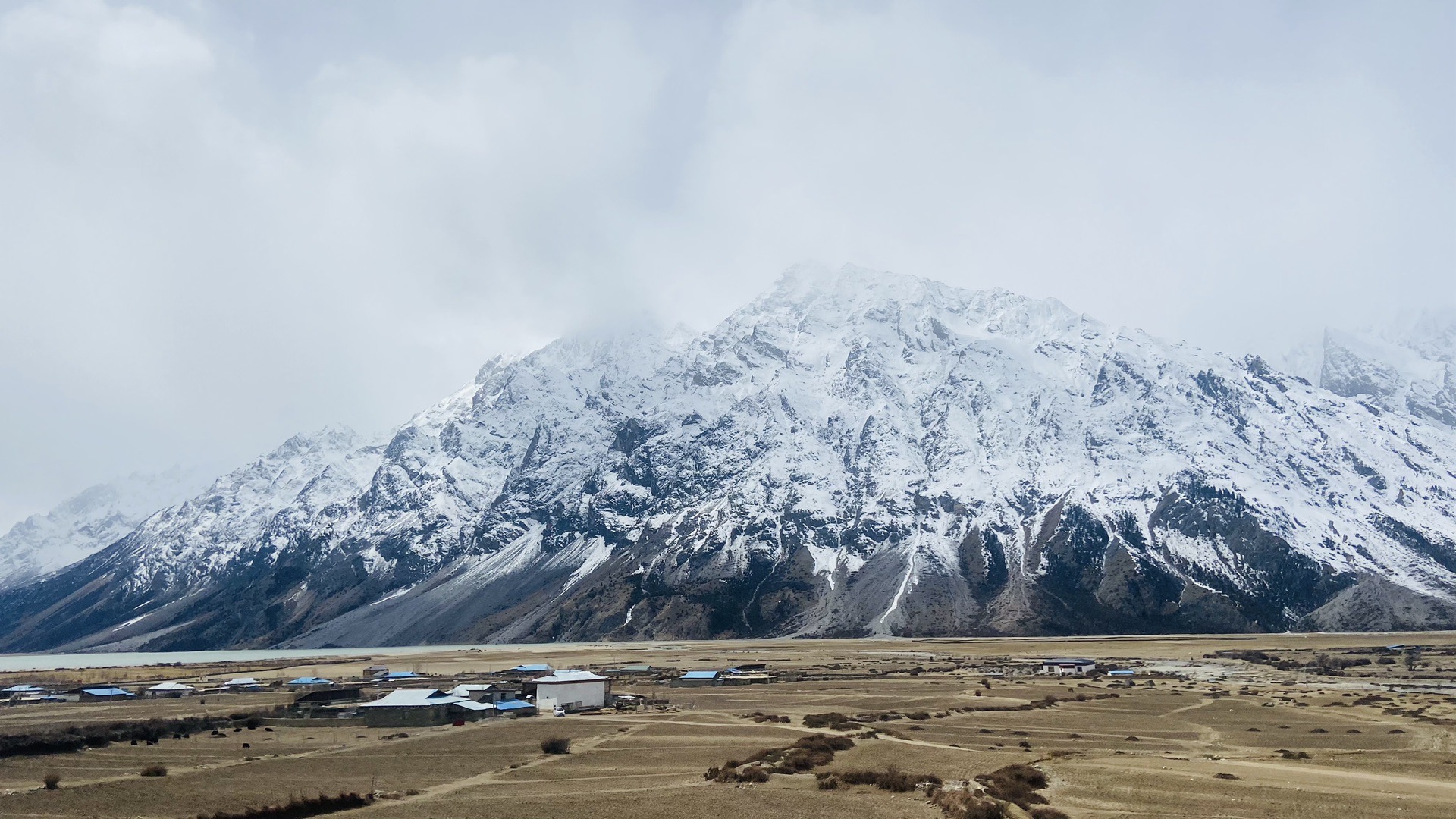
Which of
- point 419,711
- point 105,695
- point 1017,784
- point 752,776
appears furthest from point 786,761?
point 105,695

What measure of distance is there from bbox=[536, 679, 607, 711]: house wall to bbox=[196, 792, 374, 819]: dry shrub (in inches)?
1616

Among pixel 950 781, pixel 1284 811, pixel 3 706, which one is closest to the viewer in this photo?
pixel 1284 811

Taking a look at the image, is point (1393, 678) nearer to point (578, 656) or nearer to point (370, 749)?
point (370, 749)

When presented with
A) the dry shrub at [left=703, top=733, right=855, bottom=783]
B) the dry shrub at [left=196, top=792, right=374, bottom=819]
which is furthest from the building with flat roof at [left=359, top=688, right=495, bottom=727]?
the dry shrub at [left=196, top=792, right=374, bottom=819]

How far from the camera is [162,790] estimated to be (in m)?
40.9

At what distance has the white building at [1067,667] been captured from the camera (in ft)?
372

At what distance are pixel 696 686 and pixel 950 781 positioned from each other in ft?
216

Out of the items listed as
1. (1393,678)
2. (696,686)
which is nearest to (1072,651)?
(1393,678)

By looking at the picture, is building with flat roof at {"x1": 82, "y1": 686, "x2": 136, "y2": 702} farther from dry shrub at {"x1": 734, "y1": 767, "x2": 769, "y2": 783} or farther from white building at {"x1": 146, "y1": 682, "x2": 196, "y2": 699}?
dry shrub at {"x1": 734, "y1": 767, "x2": 769, "y2": 783}

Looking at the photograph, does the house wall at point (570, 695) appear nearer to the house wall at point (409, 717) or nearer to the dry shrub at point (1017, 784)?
the house wall at point (409, 717)

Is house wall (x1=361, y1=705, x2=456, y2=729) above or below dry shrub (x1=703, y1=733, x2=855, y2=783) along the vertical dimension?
below

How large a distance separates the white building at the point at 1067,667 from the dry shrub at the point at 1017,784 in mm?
76851

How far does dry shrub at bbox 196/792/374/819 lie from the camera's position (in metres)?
34.8

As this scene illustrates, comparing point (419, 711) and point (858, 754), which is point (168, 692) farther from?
point (858, 754)
